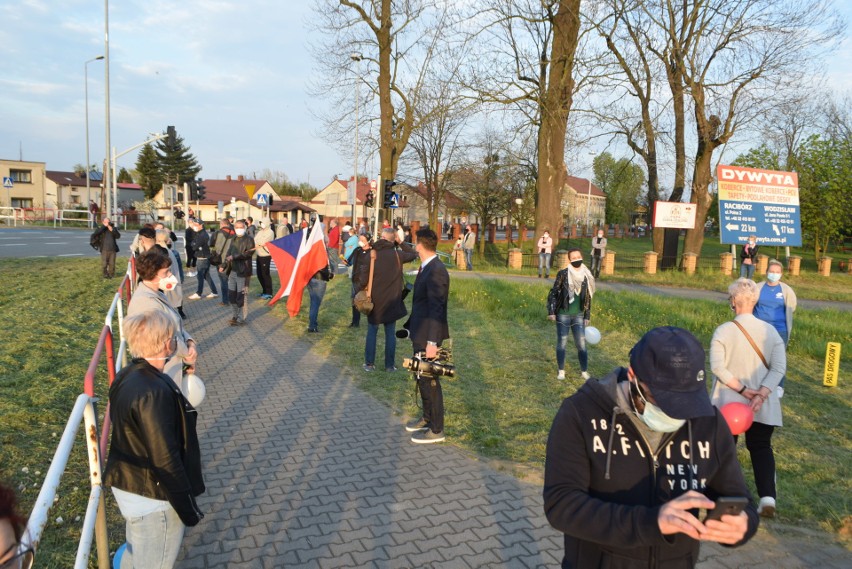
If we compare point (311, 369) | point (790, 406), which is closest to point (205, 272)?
point (311, 369)

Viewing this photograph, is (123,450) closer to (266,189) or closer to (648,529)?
(648,529)

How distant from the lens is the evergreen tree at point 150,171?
86.6 metres

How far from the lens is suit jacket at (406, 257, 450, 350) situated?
6.18 m

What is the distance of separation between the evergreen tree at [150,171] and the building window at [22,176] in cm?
1720

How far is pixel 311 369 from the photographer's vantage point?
30.2ft

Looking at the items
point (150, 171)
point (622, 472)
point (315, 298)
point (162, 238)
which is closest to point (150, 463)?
point (622, 472)

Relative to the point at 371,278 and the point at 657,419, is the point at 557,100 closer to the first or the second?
the point at 371,278

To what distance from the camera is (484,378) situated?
29.5 ft

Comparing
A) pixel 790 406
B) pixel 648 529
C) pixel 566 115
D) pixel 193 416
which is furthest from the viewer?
pixel 566 115

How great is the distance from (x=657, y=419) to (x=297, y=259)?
34.4 ft

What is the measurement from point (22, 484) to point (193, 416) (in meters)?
2.44

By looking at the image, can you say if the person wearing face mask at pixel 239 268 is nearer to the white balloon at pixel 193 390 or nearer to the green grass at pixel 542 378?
the green grass at pixel 542 378

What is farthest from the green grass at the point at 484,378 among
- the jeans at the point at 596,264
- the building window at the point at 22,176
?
the building window at the point at 22,176

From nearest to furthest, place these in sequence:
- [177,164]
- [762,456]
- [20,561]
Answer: [20,561]
[762,456]
[177,164]
